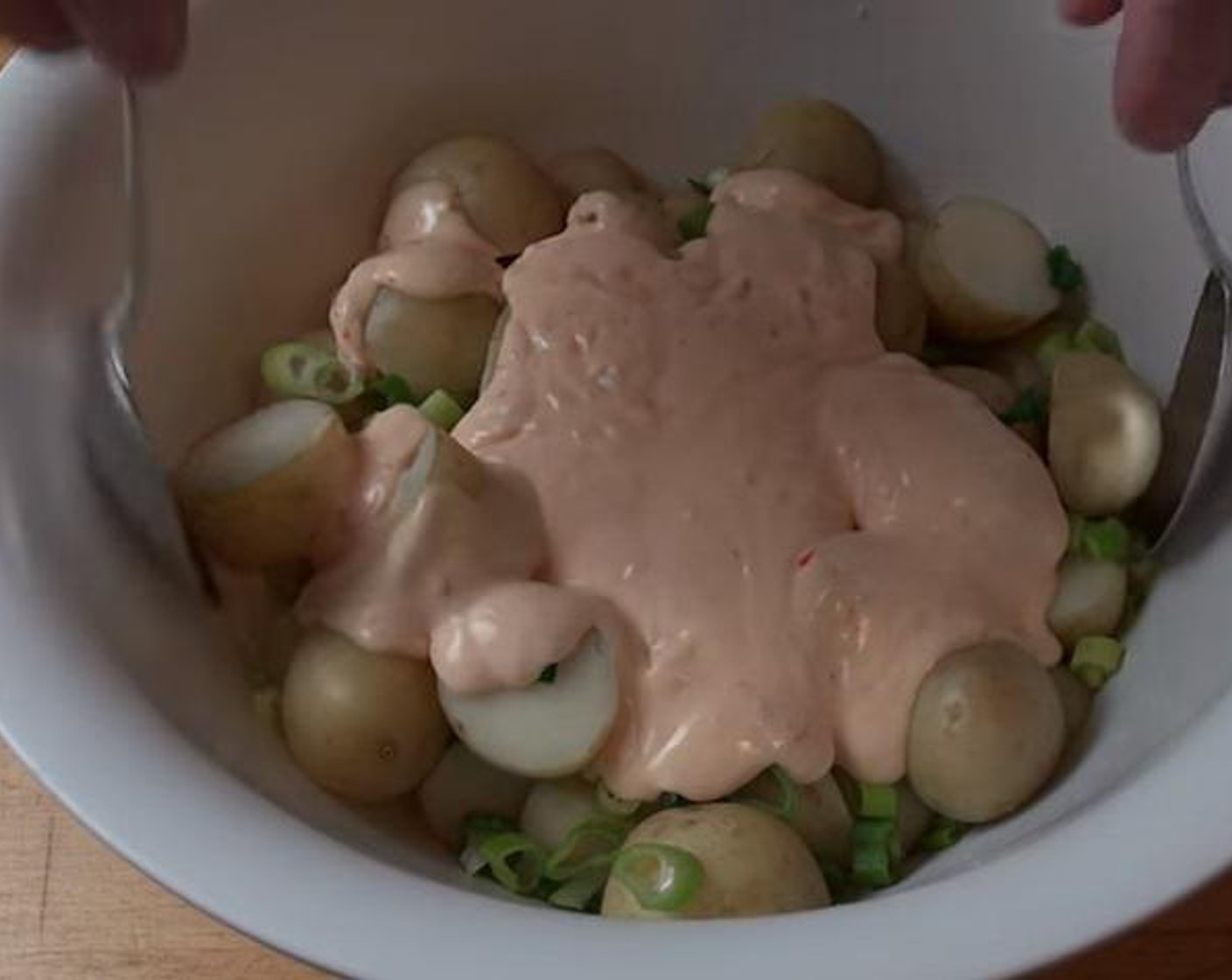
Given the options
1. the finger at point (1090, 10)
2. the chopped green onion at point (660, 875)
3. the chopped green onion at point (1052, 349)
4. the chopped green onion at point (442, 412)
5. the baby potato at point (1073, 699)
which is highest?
the finger at point (1090, 10)

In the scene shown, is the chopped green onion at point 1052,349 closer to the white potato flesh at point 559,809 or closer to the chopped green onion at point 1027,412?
the chopped green onion at point 1027,412

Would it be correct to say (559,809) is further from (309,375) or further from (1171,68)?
(1171,68)

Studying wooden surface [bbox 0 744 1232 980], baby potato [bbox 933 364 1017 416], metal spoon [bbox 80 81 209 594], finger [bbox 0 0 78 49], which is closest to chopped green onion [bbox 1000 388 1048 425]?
baby potato [bbox 933 364 1017 416]

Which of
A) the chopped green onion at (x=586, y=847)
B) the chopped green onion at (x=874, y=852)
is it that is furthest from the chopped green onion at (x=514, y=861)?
the chopped green onion at (x=874, y=852)

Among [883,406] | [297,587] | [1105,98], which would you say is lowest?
[297,587]

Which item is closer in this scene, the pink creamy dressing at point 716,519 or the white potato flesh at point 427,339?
the pink creamy dressing at point 716,519

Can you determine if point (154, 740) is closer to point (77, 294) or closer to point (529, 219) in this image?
point (77, 294)

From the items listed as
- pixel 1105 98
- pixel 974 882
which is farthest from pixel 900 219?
pixel 974 882
